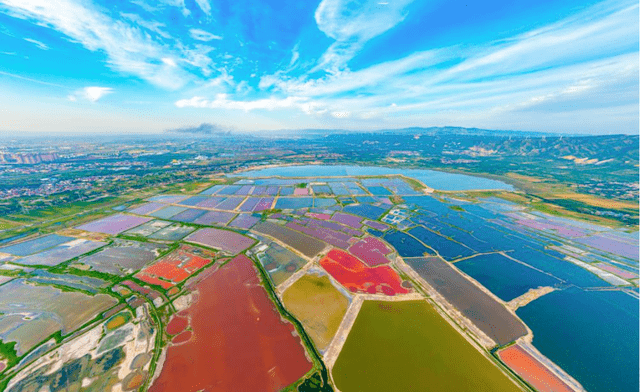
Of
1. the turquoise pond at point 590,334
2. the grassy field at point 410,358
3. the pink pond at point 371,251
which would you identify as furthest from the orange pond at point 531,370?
the pink pond at point 371,251

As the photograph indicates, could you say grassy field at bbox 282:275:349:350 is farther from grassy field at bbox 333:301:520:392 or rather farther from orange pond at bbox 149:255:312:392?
grassy field at bbox 333:301:520:392

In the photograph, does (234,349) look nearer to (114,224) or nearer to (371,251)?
(371,251)

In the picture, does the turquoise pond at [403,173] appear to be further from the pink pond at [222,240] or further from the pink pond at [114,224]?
the pink pond at [222,240]

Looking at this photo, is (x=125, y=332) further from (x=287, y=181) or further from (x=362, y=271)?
(x=287, y=181)

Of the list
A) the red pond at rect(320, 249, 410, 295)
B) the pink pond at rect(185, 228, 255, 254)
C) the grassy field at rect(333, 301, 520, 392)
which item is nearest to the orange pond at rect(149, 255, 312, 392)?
the grassy field at rect(333, 301, 520, 392)

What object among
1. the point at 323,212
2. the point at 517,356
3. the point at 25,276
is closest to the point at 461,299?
the point at 517,356

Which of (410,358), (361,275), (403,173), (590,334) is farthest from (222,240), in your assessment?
(403,173)
